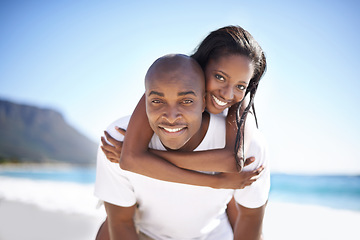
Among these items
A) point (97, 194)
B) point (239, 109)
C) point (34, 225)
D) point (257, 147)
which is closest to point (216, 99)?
point (239, 109)

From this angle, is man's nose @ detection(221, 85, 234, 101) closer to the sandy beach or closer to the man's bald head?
the man's bald head

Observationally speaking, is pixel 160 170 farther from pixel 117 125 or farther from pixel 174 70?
pixel 174 70

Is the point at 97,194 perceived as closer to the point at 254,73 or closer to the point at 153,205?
the point at 153,205

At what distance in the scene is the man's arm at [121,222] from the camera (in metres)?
2.21

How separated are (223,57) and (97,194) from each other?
4.12 ft

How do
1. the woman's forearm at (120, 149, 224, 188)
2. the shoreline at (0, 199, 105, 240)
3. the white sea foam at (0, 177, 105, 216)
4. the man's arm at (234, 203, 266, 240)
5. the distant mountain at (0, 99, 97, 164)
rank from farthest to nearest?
1. the distant mountain at (0, 99, 97, 164)
2. the white sea foam at (0, 177, 105, 216)
3. the shoreline at (0, 199, 105, 240)
4. the man's arm at (234, 203, 266, 240)
5. the woman's forearm at (120, 149, 224, 188)

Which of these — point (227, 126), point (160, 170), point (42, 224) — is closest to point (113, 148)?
point (160, 170)

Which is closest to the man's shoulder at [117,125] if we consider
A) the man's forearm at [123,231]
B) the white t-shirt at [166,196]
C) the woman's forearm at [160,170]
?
the white t-shirt at [166,196]

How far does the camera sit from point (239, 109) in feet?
8.07

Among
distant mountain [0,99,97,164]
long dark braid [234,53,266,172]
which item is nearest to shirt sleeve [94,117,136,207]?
long dark braid [234,53,266,172]

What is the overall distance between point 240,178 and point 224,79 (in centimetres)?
70

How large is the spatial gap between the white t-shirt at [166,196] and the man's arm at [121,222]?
0.17ft

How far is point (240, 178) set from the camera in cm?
215

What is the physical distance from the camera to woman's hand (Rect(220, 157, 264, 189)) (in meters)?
2.14
